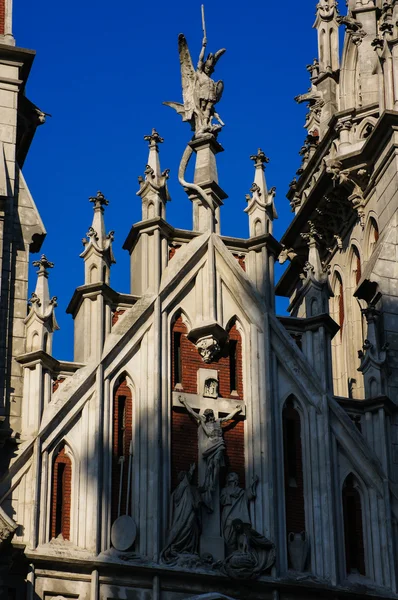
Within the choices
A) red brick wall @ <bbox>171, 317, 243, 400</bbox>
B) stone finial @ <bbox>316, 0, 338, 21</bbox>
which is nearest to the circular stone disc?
red brick wall @ <bbox>171, 317, 243, 400</bbox>

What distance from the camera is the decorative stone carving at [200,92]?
30.9m

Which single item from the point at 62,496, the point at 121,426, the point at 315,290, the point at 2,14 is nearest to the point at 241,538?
the point at 121,426

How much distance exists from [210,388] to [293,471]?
1.70 metres

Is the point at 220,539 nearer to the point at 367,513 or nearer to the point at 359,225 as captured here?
the point at 367,513

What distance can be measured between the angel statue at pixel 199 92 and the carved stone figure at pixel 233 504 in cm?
603

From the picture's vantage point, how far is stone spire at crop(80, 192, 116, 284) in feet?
93.7

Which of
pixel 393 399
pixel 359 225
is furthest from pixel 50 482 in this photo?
pixel 359 225

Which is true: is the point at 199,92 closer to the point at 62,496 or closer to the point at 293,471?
the point at 293,471

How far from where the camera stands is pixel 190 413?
92.3 feet

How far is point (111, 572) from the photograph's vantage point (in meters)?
26.5

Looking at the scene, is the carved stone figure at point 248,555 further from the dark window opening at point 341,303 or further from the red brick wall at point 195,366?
the dark window opening at point 341,303

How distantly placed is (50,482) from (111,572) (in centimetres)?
151

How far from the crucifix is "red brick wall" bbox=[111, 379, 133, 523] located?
0.73 metres

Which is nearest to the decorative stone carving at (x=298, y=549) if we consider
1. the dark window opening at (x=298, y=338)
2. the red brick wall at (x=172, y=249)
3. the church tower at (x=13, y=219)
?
the dark window opening at (x=298, y=338)
